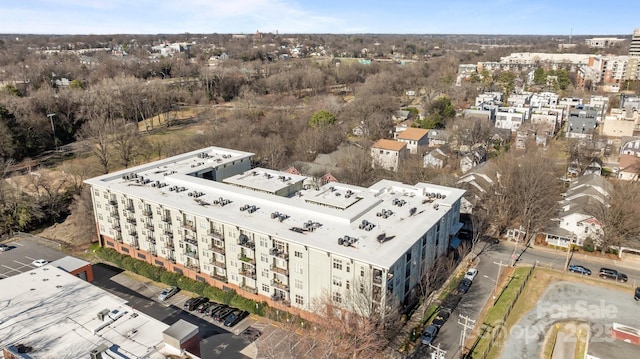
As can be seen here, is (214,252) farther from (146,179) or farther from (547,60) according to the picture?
(547,60)

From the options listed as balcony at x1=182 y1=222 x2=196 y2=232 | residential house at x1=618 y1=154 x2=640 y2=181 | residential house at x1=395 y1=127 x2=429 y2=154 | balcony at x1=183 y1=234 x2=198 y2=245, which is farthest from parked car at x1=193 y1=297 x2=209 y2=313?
residential house at x1=618 y1=154 x2=640 y2=181

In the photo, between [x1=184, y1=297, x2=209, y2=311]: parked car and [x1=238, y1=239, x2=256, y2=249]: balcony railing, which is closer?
[x1=238, y1=239, x2=256, y2=249]: balcony railing

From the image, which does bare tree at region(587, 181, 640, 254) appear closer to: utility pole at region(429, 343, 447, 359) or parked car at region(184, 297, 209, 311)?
utility pole at region(429, 343, 447, 359)

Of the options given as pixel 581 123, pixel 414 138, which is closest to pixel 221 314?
pixel 414 138

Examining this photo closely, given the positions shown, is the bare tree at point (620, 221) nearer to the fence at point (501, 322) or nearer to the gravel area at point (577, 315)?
the gravel area at point (577, 315)

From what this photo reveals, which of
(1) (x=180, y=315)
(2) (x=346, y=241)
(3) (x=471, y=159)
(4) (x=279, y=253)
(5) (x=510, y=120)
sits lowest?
(1) (x=180, y=315)

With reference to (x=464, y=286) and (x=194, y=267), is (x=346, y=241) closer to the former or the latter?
(x=464, y=286)
